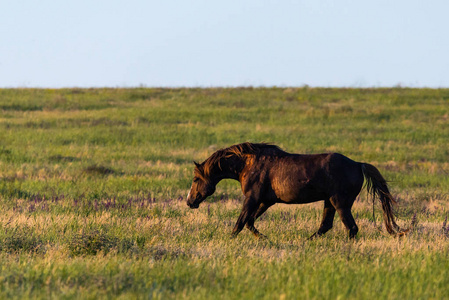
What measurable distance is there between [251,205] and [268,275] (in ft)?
9.33

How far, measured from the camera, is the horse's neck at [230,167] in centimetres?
891

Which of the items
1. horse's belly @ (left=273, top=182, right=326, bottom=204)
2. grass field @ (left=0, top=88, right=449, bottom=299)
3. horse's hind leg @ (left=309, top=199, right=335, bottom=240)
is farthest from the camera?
horse's hind leg @ (left=309, top=199, right=335, bottom=240)

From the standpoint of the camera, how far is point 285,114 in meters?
38.8

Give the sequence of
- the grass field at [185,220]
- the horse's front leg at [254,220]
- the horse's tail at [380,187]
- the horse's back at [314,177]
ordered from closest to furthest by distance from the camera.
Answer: the grass field at [185,220] < the horse's back at [314,177] < the horse's tail at [380,187] < the horse's front leg at [254,220]

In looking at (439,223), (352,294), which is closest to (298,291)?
(352,294)

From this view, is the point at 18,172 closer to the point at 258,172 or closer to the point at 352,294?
the point at 258,172

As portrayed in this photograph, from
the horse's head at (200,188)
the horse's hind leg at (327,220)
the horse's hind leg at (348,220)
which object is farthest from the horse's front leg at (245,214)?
the horse's hind leg at (348,220)

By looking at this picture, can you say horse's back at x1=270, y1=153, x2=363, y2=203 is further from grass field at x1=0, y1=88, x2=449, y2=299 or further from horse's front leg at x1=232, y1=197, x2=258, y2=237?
grass field at x1=0, y1=88, x2=449, y2=299

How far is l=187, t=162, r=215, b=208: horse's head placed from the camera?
9.16 meters

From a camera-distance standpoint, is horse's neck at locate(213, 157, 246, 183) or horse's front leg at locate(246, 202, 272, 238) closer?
horse's front leg at locate(246, 202, 272, 238)

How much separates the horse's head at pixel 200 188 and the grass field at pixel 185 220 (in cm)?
47

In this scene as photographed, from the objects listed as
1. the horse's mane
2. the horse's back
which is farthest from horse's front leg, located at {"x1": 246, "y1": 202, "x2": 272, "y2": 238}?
the horse's mane

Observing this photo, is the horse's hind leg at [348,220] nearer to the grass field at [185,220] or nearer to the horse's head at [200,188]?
the grass field at [185,220]

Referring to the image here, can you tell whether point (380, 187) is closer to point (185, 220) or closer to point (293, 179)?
point (293, 179)
